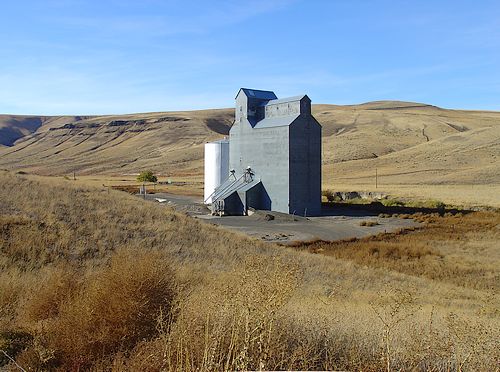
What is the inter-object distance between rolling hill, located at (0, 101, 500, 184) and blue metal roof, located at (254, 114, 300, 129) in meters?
37.8

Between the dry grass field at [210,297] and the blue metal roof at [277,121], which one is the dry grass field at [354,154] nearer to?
the blue metal roof at [277,121]

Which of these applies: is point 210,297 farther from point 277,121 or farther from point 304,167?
point 277,121

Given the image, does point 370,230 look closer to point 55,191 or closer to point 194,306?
point 55,191

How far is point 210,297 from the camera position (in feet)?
18.3

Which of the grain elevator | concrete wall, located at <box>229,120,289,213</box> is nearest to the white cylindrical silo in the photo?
concrete wall, located at <box>229,120,289,213</box>

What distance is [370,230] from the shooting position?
34.4 m

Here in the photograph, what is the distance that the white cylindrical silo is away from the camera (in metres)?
52.0

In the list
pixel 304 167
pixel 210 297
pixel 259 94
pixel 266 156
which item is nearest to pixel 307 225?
pixel 304 167

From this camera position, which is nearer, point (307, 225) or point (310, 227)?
point (310, 227)

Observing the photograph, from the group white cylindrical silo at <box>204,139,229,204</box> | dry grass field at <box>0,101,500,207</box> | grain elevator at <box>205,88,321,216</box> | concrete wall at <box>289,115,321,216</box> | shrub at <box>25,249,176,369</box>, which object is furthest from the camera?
dry grass field at <box>0,101,500,207</box>

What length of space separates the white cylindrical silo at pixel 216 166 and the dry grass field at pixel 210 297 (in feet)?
81.4

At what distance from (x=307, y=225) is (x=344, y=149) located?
82.1 m

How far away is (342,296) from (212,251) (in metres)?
5.88

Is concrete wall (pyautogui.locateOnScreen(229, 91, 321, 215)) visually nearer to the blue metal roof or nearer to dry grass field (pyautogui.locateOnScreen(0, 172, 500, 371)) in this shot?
the blue metal roof
